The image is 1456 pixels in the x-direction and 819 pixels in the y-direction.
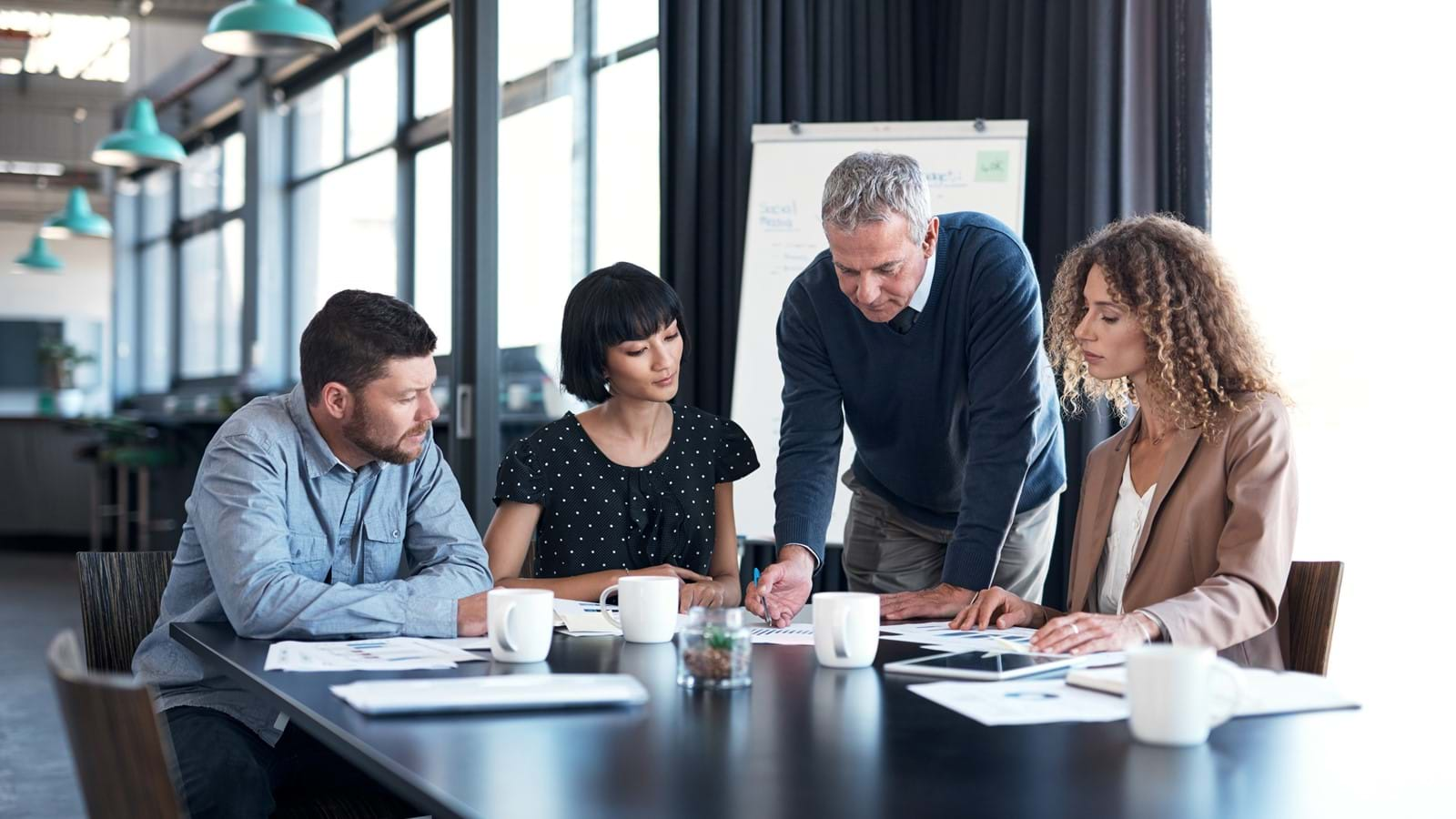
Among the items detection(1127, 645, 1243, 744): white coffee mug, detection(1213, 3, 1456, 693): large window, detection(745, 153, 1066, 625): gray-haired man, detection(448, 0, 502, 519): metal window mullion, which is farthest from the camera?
detection(448, 0, 502, 519): metal window mullion

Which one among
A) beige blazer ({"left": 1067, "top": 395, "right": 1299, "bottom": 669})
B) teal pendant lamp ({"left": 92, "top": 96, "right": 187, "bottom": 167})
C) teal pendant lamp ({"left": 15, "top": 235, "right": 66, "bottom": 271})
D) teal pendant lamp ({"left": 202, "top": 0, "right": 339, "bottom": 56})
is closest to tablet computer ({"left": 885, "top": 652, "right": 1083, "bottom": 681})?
beige blazer ({"left": 1067, "top": 395, "right": 1299, "bottom": 669})

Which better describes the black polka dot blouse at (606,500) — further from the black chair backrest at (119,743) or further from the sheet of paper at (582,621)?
the black chair backrest at (119,743)

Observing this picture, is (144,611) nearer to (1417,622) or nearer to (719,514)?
(719,514)

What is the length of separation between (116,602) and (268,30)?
2.99 meters

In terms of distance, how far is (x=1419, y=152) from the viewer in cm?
304

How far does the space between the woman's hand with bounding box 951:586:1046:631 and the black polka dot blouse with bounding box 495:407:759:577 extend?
27.5 inches

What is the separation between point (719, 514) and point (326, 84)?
6.47 metres

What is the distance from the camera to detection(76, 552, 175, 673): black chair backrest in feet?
6.77

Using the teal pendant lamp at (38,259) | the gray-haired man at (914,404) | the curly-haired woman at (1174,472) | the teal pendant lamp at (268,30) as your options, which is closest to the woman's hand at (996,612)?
the curly-haired woman at (1174,472)

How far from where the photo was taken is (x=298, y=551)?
200 centimetres

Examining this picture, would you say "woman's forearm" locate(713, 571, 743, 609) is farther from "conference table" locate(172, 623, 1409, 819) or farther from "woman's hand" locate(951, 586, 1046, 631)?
"conference table" locate(172, 623, 1409, 819)

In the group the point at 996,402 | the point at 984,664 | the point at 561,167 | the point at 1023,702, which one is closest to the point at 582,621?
the point at 984,664

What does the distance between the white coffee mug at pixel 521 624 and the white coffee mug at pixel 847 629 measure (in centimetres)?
30

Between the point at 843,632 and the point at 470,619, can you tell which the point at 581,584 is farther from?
the point at 843,632
